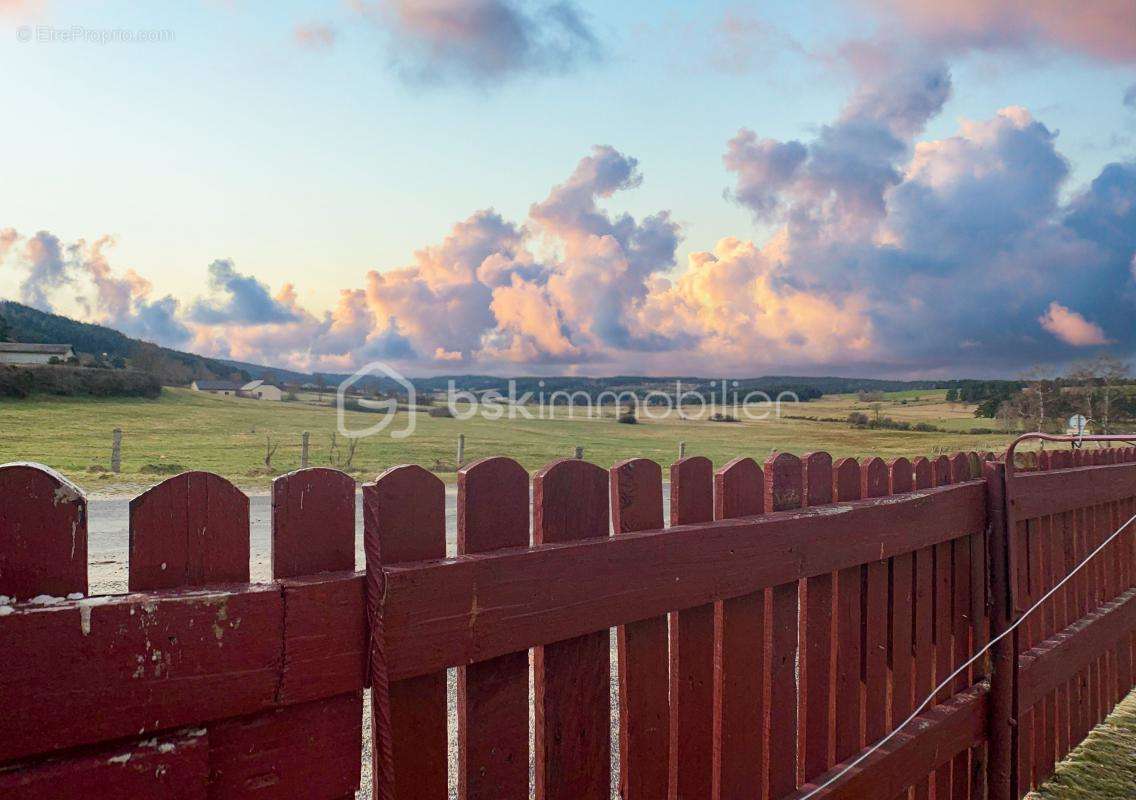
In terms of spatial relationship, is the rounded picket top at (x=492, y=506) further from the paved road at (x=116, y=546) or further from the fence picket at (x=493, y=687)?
the paved road at (x=116, y=546)

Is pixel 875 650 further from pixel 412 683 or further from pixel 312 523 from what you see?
pixel 312 523

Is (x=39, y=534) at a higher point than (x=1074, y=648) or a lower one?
higher

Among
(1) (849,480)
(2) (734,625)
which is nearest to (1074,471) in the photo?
(1) (849,480)

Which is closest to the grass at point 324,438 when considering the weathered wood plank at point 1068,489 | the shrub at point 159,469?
the shrub at point 159,469

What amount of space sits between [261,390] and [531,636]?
7769 cm

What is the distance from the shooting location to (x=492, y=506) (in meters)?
1.63

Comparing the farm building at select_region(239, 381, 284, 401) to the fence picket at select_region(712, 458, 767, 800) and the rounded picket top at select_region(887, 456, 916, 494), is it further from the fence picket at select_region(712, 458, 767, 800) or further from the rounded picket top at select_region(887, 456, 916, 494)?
the fence picket at select_region(712, 458, 767, 800)

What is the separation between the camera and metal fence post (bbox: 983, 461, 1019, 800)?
126 inches

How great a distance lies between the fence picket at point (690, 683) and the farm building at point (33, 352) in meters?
76.4

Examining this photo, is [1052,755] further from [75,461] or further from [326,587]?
[75,461]

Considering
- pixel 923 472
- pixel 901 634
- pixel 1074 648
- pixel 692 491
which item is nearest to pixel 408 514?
pixel 692 491

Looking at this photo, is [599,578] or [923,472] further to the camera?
[923,472]

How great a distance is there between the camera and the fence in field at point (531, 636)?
113 centimetres

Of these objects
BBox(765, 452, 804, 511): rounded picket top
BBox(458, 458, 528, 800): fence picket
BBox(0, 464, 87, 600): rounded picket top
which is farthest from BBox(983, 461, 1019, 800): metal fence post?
BBox(0, 464, 87, 600): rounded picket top
